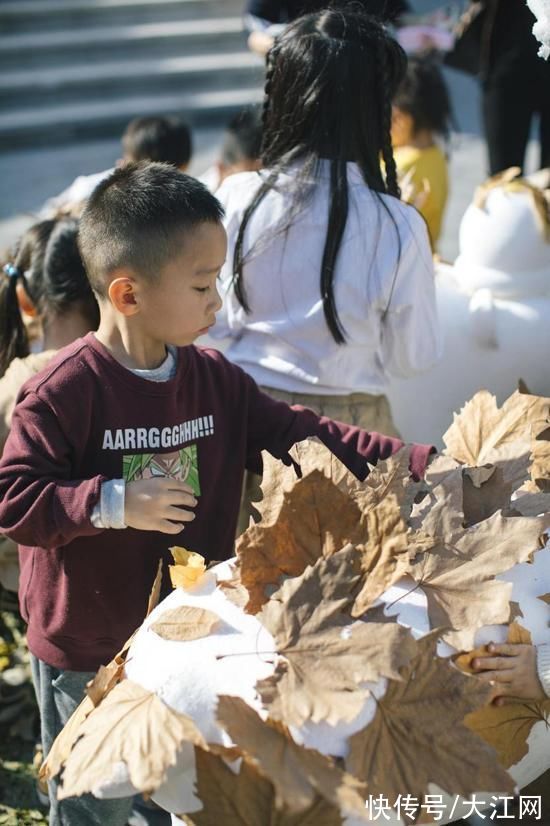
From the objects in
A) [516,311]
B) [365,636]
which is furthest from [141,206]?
[516,311]

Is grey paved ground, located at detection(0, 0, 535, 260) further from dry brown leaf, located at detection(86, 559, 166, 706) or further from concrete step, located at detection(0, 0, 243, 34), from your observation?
dry brown leaf, located at detection(86, 559, 166, 706)

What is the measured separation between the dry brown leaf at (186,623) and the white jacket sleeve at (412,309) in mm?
921

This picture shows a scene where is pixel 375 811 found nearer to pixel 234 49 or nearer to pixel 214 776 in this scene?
pixel 214 776

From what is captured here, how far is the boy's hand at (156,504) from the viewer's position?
1.37m

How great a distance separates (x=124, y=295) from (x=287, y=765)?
0.73m

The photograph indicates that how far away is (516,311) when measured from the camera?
239cm

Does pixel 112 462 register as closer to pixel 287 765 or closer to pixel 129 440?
pixel 129 440

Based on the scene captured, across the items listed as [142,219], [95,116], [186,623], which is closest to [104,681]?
[186,623]

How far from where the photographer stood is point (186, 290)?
4.88 ft

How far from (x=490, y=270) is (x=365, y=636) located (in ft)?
4.95

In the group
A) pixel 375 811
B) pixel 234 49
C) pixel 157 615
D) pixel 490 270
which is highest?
pixel 234 49

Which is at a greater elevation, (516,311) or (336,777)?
(516,311)

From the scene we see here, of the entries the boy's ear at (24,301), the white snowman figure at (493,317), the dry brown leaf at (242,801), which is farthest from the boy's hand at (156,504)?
the white snowman figure at (493,317)

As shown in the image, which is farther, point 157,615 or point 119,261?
point 119,261
